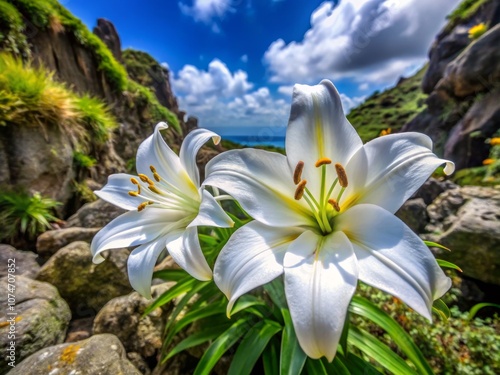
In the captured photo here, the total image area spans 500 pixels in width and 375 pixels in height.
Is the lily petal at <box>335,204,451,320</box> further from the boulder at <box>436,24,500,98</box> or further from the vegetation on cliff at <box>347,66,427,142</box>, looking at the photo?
the vegetation on cliff at <box>347,66,427,142</box>

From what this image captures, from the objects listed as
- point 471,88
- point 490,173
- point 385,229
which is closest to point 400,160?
point 385,229

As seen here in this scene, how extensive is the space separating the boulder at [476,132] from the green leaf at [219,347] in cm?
924

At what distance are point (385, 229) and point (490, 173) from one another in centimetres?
588

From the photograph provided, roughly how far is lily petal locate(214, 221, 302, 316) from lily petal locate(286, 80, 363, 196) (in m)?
0.23

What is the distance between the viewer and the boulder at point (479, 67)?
7410 mm

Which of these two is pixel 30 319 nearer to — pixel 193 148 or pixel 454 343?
pixel 193 148

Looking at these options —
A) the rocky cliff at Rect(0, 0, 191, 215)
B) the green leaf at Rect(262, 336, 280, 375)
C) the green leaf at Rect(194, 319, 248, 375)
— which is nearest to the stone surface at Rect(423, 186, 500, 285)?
the green leaf at Rect(262, 336, 280, 375)

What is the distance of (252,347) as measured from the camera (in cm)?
99

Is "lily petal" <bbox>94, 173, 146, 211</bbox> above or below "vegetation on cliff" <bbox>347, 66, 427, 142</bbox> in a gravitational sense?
below

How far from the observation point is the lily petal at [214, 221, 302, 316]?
60 cm

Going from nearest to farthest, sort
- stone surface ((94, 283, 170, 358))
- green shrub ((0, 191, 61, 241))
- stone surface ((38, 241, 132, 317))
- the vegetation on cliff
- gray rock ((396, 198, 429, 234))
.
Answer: stone surface ((94, 283, 170, 358)) < stone surface ((38, 241, 132, 317)) < green shrub ((0, 191, 61, 241)) < gray rock ((396, 198, 429, 234)) < the vegetation on cliff

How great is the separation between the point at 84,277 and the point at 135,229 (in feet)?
4.17

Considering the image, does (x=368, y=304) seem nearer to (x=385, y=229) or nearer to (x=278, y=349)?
(x=278, y=349)

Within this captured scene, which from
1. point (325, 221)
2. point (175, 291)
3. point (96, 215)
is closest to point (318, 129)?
point (325, 221)
